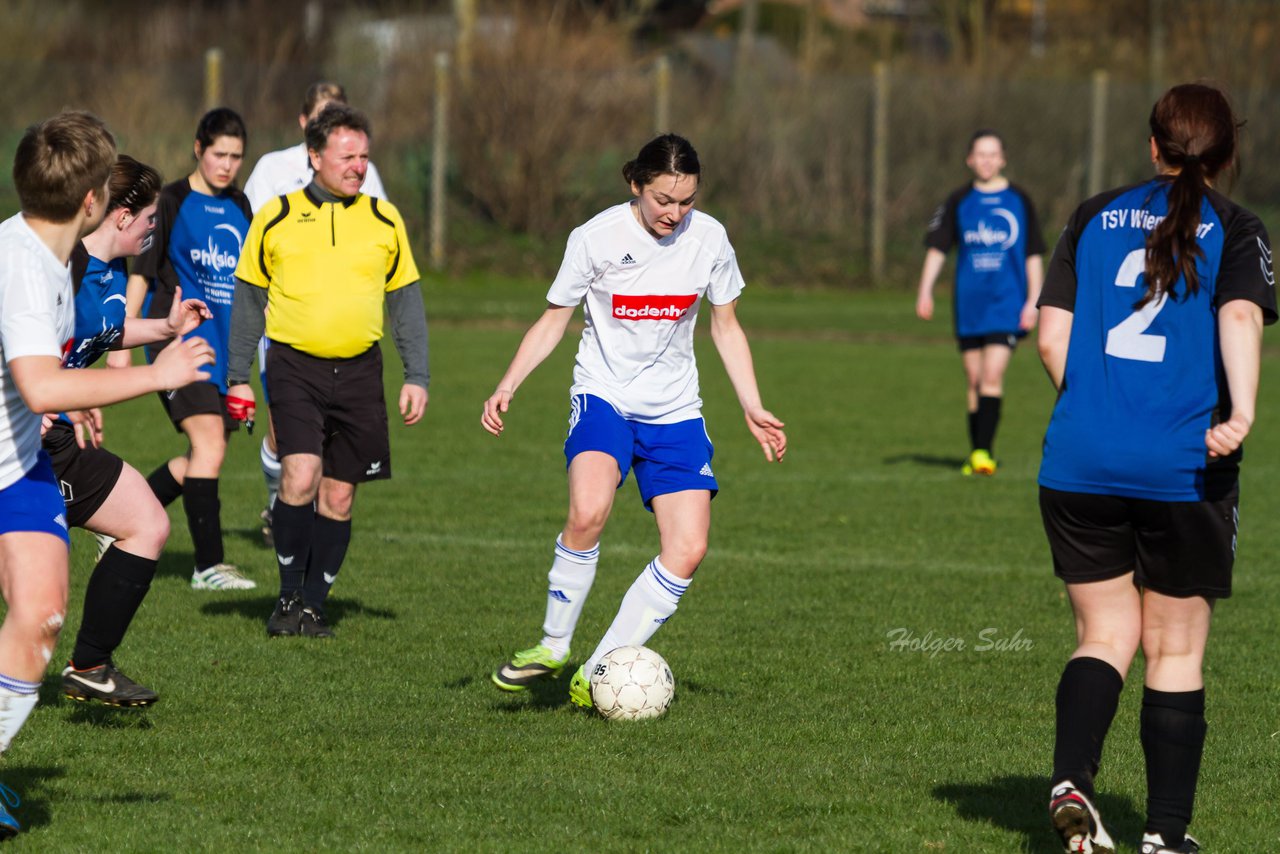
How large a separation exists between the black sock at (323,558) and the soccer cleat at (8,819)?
258 cm

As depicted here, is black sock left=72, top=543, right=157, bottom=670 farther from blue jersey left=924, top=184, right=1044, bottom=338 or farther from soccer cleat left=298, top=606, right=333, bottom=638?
blue jersey left=924, top=184, right=1044, bottom=338

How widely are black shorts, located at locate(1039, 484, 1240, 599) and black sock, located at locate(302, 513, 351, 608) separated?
357 centimetres

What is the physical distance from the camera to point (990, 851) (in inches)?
171

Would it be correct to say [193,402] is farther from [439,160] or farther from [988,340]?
[439,160]

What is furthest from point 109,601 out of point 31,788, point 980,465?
point 980,465

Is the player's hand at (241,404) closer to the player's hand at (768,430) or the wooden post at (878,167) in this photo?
the player's hand at (768,430)

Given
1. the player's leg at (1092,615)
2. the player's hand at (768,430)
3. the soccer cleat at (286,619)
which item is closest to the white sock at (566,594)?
the player's hand at (768,430)

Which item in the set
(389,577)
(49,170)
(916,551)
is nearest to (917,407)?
(916,551)

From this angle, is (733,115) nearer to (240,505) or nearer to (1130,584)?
(240,505)

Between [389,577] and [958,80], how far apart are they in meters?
22.0

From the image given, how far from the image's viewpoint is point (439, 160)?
24188 mm

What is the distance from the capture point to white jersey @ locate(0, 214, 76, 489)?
3963mm

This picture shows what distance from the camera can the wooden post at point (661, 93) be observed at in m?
25.2

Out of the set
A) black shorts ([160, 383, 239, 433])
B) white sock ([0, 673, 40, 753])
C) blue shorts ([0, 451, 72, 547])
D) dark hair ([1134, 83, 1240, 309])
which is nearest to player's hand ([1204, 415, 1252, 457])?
dark hair ([1134, 83, 1240, 309])
